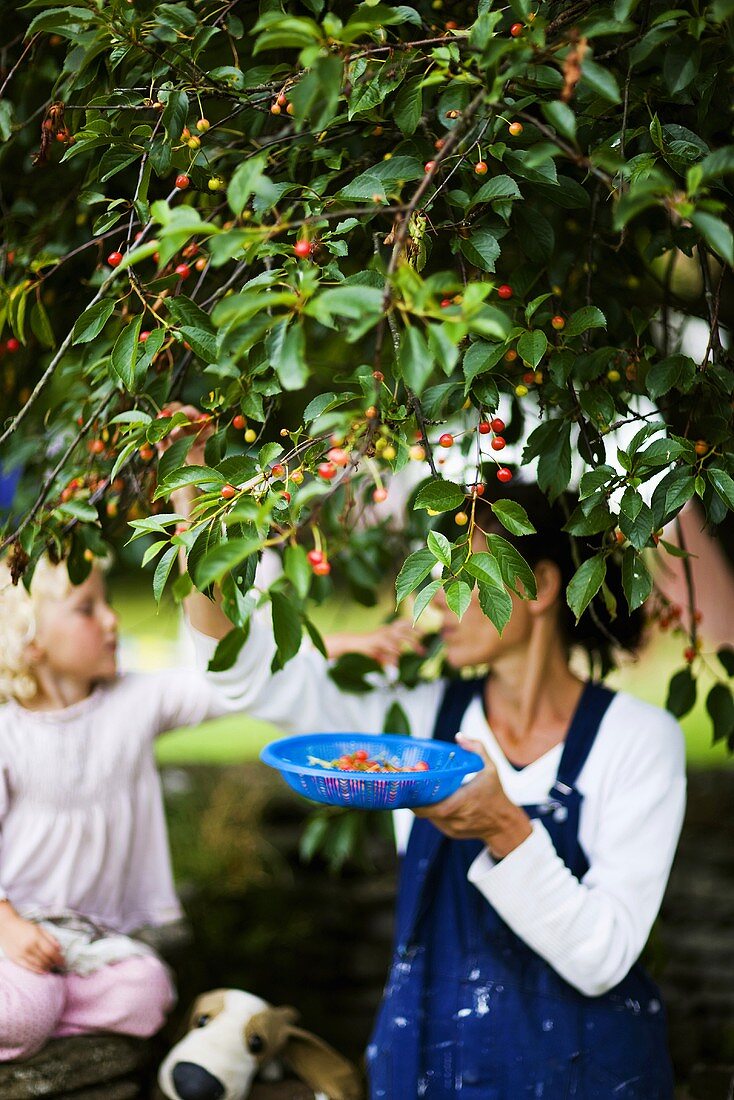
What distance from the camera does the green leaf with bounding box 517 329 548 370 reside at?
1306 mm

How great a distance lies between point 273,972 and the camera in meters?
3.62

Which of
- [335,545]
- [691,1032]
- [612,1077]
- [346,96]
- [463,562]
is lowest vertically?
[691,1032]

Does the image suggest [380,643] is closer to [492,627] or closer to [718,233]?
[492,627]

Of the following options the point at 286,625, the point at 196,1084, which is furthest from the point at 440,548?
the point at 196,1084

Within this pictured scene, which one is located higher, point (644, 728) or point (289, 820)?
point (644, 728)

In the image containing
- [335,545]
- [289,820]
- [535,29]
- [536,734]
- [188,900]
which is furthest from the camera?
[289,820]

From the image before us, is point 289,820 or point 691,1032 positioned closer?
point 691,1032

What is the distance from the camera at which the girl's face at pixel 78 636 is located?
204 cm

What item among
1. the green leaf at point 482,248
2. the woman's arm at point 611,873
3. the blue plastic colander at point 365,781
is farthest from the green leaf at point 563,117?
the woman's arm at point 611,873

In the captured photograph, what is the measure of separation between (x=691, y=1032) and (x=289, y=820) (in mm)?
1680

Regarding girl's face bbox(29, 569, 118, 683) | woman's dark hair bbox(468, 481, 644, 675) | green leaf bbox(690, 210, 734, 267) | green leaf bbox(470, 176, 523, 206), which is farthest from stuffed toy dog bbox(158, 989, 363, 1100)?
green leaf bbox(690, 210, 734, 267)

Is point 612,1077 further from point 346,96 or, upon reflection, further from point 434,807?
point 346,96

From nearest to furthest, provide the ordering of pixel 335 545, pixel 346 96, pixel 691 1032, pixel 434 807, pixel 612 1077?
pixel 346 96 < pixel 434 807 < pixel 612 1077 < pixel 335 545 < pixel 691 1032

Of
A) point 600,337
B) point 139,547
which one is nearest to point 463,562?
point 600,337
